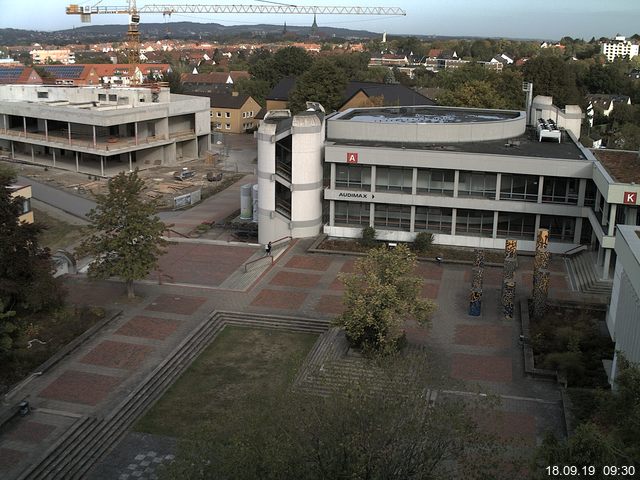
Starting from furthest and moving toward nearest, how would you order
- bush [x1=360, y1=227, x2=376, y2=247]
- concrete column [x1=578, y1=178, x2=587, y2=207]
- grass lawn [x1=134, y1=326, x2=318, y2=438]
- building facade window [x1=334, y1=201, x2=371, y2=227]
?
building facade window [x1=334, y1=201, x2=371, y2=227]
bush [x1=360, y1=227, x2=376, y2=247]
concrete column [x1=578, y1=178, x2=587, y2=207]
grass lawn [x1=134, y1=326, x2=318, y2=438]

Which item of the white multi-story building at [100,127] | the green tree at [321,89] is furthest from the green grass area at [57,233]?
the green tree at [321,89]

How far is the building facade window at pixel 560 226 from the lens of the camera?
125 ft

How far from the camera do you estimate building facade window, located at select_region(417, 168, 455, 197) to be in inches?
1549

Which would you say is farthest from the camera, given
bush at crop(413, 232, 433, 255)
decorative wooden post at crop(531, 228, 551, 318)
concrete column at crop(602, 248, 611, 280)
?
bush at crop(413, 232, 433, 255)

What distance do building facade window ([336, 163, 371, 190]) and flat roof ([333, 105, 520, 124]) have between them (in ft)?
14.6

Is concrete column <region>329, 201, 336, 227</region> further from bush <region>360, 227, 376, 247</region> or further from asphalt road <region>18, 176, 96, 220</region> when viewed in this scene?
asphalt road <region>18, 176, 96, 220</region>

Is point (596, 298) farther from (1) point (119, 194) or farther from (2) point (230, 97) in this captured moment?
(2) point (230, 97)

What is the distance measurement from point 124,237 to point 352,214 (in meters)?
15.1

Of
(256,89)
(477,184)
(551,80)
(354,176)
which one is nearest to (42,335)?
(354,176)

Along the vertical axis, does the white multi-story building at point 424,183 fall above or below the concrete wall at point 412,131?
below

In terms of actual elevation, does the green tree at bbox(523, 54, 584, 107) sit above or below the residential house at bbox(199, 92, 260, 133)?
above

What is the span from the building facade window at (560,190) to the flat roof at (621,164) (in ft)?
6.33

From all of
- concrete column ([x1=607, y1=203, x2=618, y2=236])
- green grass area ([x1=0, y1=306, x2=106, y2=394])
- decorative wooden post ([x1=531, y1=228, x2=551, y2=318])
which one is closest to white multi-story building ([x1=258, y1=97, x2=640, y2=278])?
concrete column ([x1=607, y1=203, x2=618, y2=236])

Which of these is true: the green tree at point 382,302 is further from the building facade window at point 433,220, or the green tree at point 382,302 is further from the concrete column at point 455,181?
the building facade window at point 433,220
